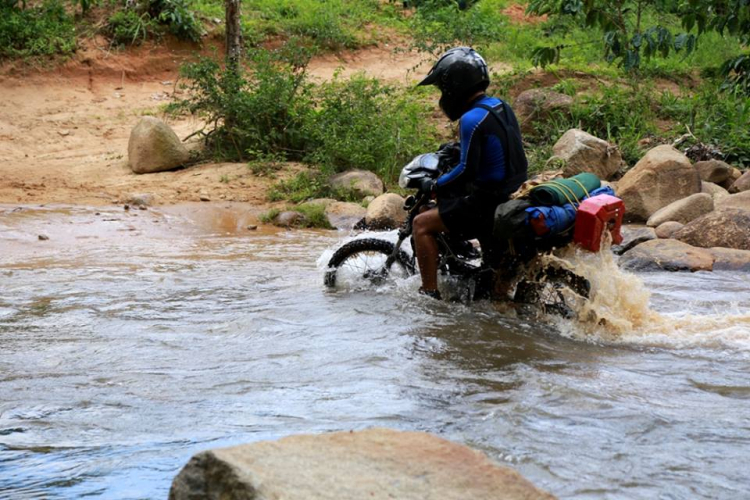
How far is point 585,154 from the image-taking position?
1267cm

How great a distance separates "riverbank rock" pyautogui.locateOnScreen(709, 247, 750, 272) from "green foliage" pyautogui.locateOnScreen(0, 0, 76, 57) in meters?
12.6

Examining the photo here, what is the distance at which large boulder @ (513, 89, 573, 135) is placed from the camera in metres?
14.7

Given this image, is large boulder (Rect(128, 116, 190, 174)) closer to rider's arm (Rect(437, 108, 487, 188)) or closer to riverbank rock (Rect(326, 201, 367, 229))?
riverbank rock (Rect(326, 201, 367, 229))

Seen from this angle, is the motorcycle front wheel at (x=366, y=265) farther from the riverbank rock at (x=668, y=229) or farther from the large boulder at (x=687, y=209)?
the large boulder at (x=687, y=209)

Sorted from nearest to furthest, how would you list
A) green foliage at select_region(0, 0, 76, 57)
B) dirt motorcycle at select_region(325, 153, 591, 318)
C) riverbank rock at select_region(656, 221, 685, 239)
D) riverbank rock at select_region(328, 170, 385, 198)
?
dirt motorcycle at select_region(325, 153, 591, 318), riverbank rock at select_region(656, 221, 685, 239), riverbank rock at select_region(328, 170, 385, 198), green foliage at select_region(0, 0, 76, 57)

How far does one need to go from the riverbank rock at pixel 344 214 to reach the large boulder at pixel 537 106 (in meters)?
4.18

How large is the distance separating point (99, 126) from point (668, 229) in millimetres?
9644

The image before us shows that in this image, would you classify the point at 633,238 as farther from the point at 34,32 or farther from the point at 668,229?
the point at 34,32

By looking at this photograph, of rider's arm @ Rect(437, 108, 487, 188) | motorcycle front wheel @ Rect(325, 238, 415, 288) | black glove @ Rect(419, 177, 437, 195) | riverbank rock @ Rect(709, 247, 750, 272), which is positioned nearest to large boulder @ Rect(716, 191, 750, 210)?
riverbank rock @ Rect(709, 247, 750, 272)

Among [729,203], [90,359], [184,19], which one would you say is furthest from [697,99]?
[90,359]

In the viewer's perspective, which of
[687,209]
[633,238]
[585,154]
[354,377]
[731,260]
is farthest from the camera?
[585,154]

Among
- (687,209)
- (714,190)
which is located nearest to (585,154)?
(714,190)

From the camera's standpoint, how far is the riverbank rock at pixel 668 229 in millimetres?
10320

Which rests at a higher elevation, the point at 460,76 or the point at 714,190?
the point at 460,76
